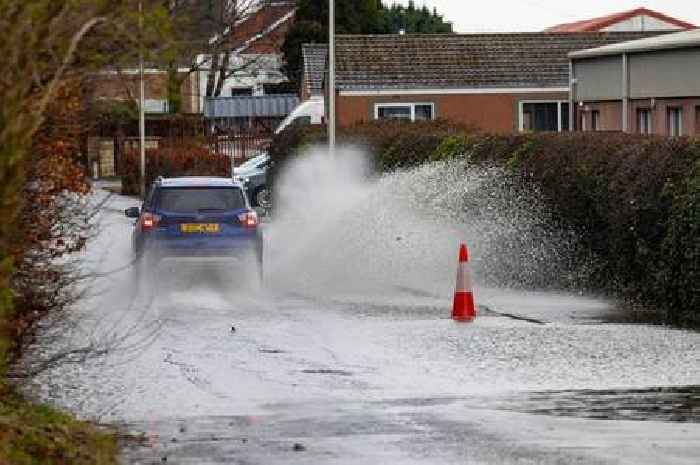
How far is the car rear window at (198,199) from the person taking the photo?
26.9 m

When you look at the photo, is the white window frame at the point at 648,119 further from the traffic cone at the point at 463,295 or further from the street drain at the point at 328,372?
the street drain at the point at 328,372

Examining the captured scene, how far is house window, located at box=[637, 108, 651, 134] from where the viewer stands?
157ft

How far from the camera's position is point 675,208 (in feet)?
73.0

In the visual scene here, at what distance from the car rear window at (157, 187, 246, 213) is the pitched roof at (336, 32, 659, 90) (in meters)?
43.9

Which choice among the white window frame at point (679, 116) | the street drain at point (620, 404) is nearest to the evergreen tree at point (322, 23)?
the white window frame at point (679, 116)

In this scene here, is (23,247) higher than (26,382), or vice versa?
(23,247)

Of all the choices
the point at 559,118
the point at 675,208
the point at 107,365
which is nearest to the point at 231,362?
the point at 107,365

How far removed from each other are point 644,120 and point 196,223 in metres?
23.9

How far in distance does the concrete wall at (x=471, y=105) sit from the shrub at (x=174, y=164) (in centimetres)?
630

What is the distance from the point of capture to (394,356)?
1819 centimetres

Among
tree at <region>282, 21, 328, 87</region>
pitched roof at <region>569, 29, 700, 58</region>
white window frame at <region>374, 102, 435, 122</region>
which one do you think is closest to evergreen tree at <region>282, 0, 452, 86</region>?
tree at <region>282, 21, 328, 87</region>

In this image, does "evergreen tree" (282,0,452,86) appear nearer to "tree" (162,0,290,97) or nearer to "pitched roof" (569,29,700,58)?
"tree" (162,0,290,97)

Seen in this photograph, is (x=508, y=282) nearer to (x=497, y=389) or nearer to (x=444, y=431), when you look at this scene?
(x=497, y=389)

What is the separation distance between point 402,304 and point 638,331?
4.93 meters
